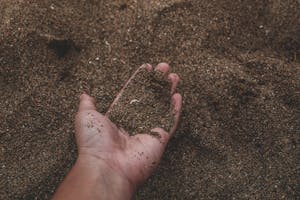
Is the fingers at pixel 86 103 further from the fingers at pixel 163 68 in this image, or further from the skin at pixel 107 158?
the fingers at pixel 163 68

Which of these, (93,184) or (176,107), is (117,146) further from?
(176,107)

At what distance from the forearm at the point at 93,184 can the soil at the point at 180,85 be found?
0.19 metres

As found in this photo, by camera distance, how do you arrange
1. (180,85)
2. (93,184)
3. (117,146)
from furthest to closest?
(180,85)
(117,146)
(93,184)

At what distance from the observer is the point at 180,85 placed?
6.89ft

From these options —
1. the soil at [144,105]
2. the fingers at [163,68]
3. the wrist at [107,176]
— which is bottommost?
the wrist at [107,176]

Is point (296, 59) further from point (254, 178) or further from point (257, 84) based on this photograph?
point (254, 178)

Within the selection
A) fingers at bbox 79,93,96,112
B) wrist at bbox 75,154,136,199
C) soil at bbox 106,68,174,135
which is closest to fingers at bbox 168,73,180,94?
soil at bbox 106,68,174,135

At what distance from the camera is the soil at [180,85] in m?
1.94

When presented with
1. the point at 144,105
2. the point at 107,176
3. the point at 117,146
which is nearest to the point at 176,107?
the point at 144,105

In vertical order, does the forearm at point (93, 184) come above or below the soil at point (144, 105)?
below

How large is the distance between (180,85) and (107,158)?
55 cm

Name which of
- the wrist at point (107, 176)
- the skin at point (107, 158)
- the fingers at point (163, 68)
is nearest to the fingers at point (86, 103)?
the skin at point (107, 158)

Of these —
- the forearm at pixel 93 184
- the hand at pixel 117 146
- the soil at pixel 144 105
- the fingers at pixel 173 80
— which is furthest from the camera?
the fingers at pixel 173 80

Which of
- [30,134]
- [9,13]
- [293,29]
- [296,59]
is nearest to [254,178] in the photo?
[296,59]
